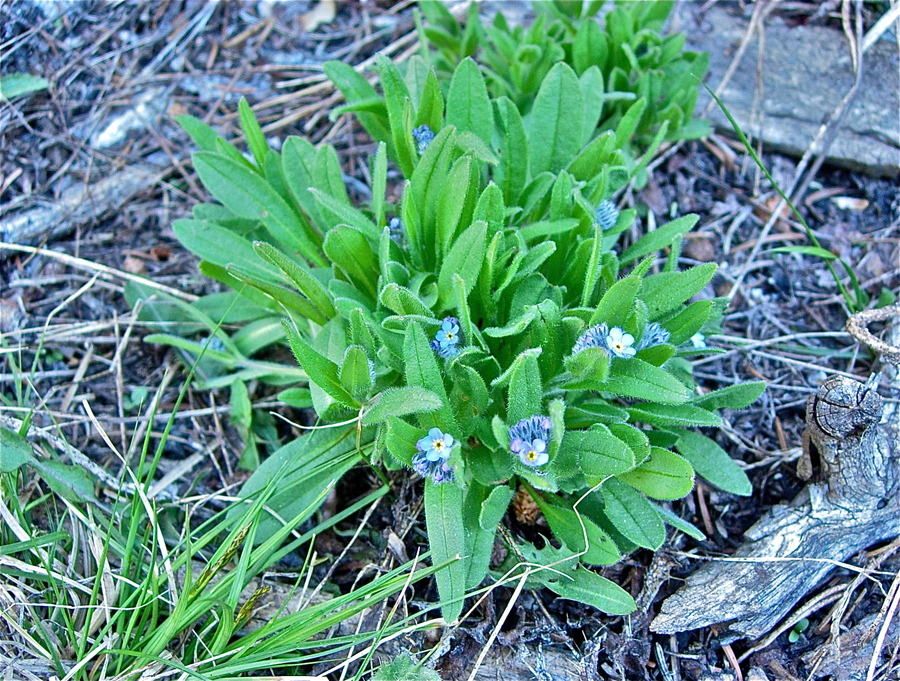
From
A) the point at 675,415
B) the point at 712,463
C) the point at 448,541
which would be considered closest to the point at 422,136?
the point at 675,415

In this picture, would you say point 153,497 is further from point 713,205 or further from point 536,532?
point 713,205

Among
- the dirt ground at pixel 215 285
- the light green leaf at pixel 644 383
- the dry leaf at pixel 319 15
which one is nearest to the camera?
the light green leaf at pixel 644 383

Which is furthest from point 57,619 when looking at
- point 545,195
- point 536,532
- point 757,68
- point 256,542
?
point 757,68

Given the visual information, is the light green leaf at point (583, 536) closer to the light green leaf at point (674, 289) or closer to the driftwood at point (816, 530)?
the driftwood at point (816, 530)

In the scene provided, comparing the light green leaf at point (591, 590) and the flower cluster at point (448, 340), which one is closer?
the light green leaf at point (591, 590)

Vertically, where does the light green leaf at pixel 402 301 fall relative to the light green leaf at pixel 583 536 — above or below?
above

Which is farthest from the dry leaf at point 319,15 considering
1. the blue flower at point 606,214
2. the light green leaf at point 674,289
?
the light green leaf at point 674,289

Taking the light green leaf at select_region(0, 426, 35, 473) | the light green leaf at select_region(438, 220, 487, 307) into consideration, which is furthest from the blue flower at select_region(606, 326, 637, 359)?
the light green leaf at select_region(0, 426, 35, 473)
